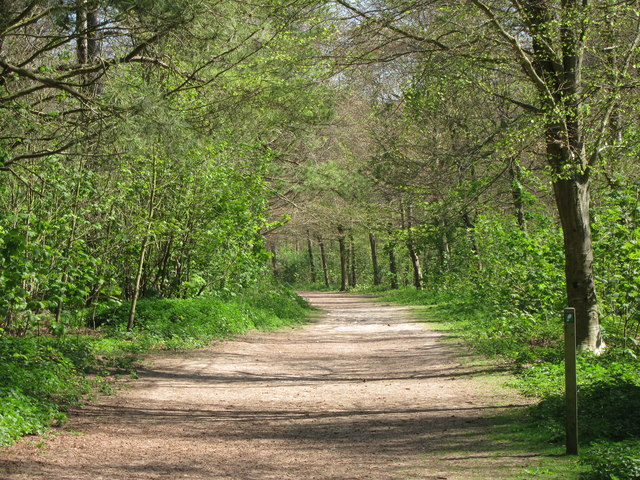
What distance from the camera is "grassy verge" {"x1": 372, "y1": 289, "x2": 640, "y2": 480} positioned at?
4.86 m

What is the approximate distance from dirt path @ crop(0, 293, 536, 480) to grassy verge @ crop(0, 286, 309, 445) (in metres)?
0.33

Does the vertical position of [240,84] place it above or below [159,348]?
above

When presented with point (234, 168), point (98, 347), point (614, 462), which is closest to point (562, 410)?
point (614, 462)

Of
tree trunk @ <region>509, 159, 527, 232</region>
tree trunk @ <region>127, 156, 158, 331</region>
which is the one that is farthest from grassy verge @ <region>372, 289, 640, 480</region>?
tree trunk @ <region>127, 156, 158, 331</region>

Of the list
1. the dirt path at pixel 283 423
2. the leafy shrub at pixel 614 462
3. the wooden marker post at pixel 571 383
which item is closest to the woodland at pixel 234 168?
the leafy shrub at pixel 614 462

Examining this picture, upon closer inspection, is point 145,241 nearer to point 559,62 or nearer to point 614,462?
point 559,62

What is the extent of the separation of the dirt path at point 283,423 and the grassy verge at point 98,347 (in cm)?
33

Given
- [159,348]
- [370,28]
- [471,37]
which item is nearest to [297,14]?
[370,28]

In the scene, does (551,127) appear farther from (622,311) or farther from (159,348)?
(159,348)

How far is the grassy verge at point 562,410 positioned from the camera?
486 cm

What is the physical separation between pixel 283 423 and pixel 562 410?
9.97 feet

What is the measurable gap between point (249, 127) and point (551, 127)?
875 cm

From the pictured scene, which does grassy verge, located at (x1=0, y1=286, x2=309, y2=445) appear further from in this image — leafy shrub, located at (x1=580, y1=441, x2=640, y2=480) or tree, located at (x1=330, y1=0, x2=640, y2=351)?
tree, located at (x1=330, y1=0, x2=640, y2=351)

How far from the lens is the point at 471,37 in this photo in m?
9.07
